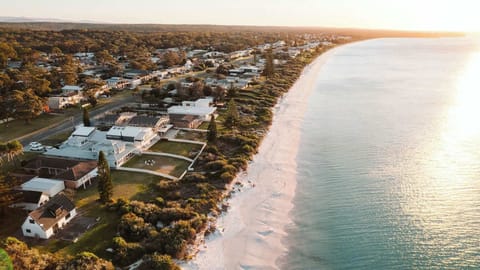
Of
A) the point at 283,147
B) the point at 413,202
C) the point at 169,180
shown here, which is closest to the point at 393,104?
the point at 283,147

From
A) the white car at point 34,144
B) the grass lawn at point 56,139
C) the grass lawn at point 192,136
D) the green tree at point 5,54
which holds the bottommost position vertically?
the grass lawn at point 56,139

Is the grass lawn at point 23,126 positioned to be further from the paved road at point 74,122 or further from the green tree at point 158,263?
the green tree at point 158,263

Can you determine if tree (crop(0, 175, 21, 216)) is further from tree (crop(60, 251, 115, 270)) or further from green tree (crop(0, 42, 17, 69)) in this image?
green tree (crop(0, 42, 17, 69))

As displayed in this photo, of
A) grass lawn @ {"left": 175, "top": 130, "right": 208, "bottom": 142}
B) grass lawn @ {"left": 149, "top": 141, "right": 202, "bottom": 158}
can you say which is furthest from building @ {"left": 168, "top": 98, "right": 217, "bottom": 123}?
grass lawn @ {"left": 149, "top": 141, "right": 202, "bottom": 158}

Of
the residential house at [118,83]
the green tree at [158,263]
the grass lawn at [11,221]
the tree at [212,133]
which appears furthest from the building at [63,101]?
the green tree at [158,263]

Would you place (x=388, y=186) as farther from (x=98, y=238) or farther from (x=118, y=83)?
(x=118, y=83)

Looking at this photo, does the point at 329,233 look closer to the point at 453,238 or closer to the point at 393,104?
the point at 453,238
